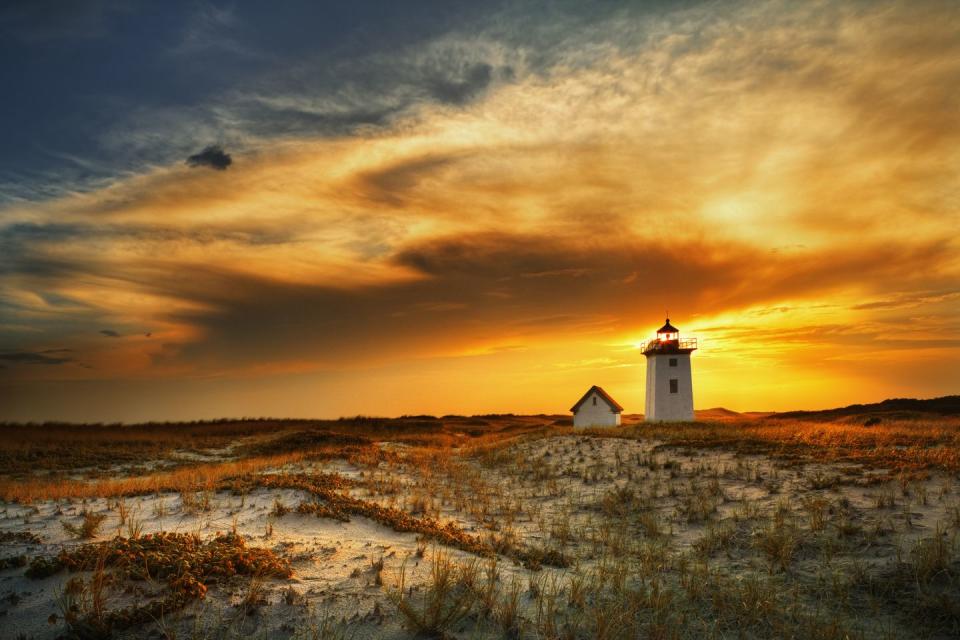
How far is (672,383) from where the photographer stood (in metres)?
47.4

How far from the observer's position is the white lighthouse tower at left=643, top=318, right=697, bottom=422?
47312 millimetres

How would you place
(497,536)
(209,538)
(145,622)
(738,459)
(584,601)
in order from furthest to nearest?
(738,459), (497,536), (209,538), (584,601), (145,622)

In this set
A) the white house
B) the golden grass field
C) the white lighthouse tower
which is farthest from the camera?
the white house

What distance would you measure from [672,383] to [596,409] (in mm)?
9015

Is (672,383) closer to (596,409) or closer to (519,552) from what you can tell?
(596,409)

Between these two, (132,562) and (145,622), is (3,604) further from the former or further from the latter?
(145,622)

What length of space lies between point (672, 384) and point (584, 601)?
43.5m

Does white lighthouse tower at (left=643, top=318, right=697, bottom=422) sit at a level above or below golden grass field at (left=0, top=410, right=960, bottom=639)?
above

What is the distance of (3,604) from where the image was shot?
20.7 feet

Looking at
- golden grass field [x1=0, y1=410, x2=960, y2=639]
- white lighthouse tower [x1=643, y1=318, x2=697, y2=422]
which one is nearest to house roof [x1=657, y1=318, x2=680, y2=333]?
white lighthouse tower [x1=643, y1=318, x2=697, y2=422]

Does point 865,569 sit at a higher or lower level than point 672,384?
lower

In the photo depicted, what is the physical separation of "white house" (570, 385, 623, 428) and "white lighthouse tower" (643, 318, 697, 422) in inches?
233

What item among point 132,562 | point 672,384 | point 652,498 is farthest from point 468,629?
point 672,384

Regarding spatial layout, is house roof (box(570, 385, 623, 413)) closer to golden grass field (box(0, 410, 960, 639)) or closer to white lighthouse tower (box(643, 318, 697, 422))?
white lighthouse tower (box(643, 318, 697, 422))
